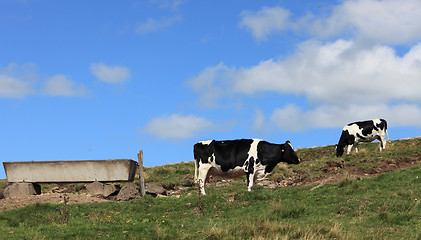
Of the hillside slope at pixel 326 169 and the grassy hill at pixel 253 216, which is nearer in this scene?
the grassy hill at pixel 253 216

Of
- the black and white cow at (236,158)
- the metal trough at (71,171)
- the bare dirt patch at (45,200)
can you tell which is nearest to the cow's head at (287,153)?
the black and white cow at (236,158)

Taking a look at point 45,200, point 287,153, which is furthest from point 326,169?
point 45,200

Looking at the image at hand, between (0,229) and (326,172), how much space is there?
18793mm

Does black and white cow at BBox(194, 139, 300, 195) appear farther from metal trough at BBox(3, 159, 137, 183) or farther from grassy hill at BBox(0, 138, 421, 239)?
metal trough at BBox(3, 159, 137, 183)

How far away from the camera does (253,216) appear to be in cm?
1527

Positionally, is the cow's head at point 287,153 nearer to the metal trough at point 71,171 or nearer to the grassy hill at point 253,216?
the grassy hill at point 253,216

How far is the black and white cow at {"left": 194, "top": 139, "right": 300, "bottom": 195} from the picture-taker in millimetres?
21203

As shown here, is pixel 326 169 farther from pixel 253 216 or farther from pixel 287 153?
pixel 253 216

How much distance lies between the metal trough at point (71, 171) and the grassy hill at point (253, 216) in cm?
518

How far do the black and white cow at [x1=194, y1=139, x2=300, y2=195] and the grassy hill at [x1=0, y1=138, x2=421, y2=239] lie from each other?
1944 millimetres

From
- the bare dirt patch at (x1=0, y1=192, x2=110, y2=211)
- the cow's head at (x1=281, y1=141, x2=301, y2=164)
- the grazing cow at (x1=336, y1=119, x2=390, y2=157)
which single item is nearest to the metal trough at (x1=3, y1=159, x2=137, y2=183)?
the bare dirt patch at (x1=0, y1=192, x2=110, y2=211)

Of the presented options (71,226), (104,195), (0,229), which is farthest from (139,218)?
(104,195)

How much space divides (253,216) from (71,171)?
13.9 m

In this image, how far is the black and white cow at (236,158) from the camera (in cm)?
2120
